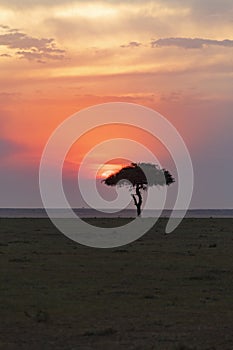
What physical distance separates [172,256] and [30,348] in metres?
18.9

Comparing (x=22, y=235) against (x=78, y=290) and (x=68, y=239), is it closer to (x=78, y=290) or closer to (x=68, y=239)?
(x=68, y=239)

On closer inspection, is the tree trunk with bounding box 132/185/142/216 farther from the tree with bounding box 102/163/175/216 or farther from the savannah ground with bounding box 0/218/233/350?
the savannah ground with bounding box 0/218/233/350

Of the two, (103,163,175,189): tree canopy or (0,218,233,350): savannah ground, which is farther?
(103,163,175,189): tree canopy

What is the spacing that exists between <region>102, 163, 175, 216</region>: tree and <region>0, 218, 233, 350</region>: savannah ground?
1857 inches

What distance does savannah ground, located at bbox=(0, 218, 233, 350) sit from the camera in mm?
14859

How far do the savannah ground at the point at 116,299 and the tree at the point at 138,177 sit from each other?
155ft

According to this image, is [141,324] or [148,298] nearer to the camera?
[141,324]

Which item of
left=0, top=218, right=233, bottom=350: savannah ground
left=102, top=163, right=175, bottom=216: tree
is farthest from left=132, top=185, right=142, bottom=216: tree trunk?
left=0, top=218, right=233, bottom=350: savannah ground

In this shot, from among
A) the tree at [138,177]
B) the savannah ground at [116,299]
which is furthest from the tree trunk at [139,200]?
the savannah ground at [116,299]

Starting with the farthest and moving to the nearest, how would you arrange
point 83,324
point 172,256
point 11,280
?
point 172,256, point 11,280, point 83,324

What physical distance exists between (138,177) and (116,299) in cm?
6315

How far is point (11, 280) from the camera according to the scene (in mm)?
23641

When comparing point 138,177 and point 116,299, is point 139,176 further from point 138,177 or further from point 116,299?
point 116,299

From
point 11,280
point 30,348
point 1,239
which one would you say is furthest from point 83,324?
point 1,239
